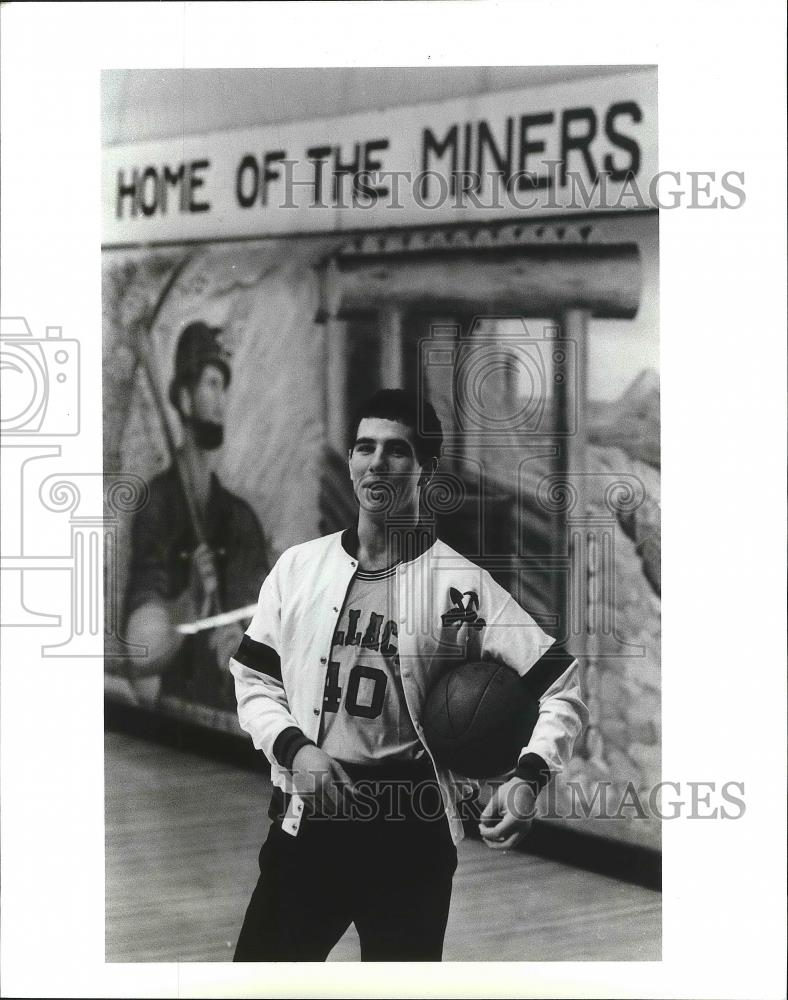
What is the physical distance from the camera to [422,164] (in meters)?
4.30

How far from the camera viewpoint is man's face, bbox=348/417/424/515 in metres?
4.28

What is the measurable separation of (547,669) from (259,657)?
0.87 metres

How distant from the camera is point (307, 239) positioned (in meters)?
4.34

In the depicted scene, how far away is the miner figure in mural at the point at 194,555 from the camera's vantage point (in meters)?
4.36

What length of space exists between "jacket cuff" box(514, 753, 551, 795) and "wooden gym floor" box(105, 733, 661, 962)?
0.23 m

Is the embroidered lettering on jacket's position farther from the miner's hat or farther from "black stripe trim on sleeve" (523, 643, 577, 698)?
the miner's hat

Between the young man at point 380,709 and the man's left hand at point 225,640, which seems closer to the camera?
the young man at point 380,709

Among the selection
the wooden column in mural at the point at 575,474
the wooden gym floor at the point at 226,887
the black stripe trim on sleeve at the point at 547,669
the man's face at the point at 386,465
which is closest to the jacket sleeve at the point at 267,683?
the wooden gym floor at the point at 226,887

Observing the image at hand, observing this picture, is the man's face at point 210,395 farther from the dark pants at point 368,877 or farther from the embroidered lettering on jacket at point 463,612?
the dark pants at point 368,877

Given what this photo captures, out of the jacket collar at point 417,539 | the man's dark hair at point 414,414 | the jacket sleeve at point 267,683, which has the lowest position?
the jacket sleeve at point 267,683

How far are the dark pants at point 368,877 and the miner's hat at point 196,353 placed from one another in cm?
128

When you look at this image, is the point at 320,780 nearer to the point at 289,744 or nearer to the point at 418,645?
the point at 289,744

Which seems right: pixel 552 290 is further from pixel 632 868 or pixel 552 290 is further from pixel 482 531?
pixel 632 868

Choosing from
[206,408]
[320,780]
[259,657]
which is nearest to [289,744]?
[320,780]
